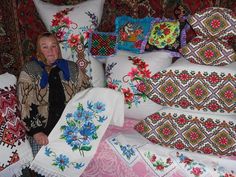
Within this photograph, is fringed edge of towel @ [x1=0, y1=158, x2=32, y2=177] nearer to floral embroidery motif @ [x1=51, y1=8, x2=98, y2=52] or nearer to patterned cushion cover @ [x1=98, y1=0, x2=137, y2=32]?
floral embroidery motif @ [x1=51, y1=8, x2=98, y2=52]

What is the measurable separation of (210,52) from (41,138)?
1119 millimetres

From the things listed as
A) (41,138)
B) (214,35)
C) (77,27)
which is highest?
(214,35)

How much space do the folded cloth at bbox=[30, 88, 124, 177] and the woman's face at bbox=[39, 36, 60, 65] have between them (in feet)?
1.05

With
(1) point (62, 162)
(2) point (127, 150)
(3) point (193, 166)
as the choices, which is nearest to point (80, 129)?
(1) point (62, 162)

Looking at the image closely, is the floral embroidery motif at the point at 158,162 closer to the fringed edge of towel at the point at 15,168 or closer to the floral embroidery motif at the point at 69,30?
the fringed edge of towel at the point at 15,168

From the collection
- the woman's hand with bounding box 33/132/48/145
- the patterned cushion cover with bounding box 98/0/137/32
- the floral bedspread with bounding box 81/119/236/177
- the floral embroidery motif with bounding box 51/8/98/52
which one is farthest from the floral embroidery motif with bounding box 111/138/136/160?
the patterned cushion cover with bounding box 98/0/137/32

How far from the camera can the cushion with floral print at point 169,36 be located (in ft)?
7.16

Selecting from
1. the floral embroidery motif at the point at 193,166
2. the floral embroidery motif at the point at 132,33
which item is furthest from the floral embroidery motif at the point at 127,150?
the floral embroidery motif at the point at 132,33

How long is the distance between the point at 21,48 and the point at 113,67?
0.88m

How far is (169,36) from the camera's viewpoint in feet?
7.16

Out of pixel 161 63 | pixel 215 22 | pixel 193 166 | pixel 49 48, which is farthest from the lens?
pixel 49 48

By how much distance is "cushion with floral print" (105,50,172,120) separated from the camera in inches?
85.5

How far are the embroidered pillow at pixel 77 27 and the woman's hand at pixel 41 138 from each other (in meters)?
0.55

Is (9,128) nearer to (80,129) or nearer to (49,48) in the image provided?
(80,129)
